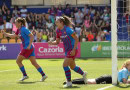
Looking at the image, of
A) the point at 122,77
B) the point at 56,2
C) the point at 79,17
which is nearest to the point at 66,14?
the point at 79,17

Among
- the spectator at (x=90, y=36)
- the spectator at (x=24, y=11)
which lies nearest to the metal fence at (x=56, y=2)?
the spectator at (x=24, y=11)

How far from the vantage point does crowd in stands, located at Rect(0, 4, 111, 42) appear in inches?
1324

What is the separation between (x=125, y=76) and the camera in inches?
460

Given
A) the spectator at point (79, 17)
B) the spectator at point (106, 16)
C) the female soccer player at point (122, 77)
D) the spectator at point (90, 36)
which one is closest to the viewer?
the female soccer player at point (122, 77)

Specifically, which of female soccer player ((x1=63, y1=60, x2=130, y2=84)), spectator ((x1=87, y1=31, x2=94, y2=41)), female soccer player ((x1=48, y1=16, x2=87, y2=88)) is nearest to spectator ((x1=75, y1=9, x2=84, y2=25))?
spectator ((x1=87, y1=31, x2=94, y2=41))

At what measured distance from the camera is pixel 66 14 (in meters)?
35.2

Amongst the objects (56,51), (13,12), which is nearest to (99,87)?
(56,51)

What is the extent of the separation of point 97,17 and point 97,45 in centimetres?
610

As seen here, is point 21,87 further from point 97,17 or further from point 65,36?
point 97,17

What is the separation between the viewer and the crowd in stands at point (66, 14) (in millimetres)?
33638

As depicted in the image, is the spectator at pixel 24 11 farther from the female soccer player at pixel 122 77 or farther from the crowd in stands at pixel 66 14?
the female soccer player at pixel 122 77

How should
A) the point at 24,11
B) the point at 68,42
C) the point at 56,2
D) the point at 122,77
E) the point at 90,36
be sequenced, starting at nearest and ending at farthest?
1. the point at 122,77
2. the point at 68,42
3. the point at 90,36
4. the point at 24,11
5. the point at 56,2

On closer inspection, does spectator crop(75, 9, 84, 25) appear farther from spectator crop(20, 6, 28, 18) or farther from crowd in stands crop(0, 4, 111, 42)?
spectator crop(20, 6, 28, 18)

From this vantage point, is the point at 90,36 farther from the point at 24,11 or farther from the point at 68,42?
the point at 68,42
